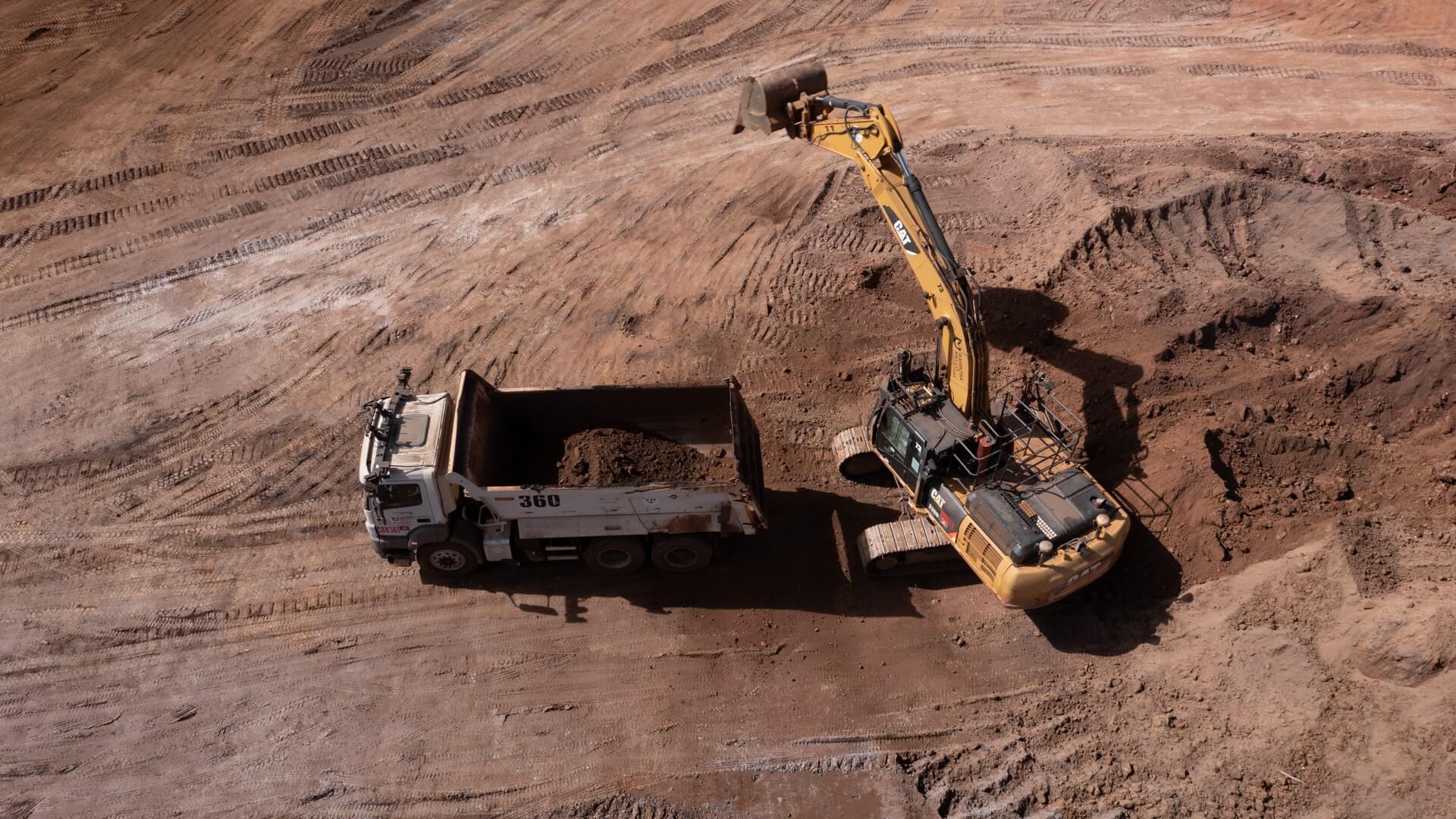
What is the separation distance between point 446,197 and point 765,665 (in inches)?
494

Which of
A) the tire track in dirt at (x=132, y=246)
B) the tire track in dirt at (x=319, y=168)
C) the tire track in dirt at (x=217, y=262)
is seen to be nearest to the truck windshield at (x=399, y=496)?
the tire track in dirt at (x=217, y=262)

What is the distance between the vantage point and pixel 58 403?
15.2 m

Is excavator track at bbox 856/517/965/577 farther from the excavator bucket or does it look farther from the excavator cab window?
the excavator bucket

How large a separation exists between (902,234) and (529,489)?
19.0 ft

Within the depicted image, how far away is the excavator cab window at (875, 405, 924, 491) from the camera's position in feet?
38.9

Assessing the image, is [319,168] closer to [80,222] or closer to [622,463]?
[80,222]

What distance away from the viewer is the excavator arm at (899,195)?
11250 mm

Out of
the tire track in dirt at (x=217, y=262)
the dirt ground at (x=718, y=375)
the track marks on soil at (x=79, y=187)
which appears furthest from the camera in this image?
the track marks on soil at (x=79, y=187)

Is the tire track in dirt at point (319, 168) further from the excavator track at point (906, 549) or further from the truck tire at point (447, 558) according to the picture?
the excavator track at point (906, 549)

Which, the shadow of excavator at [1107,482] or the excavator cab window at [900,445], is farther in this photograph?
the excavator cab window at [900,445]

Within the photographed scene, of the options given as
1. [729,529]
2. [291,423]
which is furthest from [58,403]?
[729,529]

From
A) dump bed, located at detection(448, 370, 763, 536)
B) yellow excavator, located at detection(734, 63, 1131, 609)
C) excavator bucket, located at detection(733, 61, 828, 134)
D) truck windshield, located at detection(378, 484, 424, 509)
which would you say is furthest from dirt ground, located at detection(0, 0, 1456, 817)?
excavator bucket, located at detection(733, 61, 828, 134)

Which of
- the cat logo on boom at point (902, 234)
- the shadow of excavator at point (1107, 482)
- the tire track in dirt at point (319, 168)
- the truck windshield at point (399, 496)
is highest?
the cat logo on boom at point (902, 234)

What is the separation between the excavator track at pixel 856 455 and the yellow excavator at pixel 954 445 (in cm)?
39
